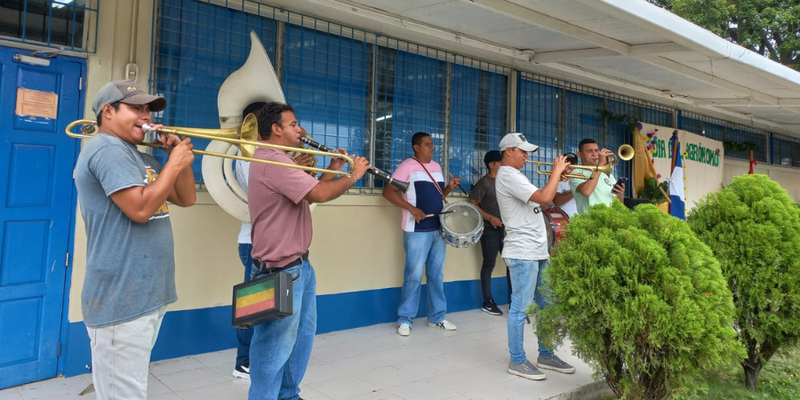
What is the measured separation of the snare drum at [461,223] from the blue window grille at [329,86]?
0.87m

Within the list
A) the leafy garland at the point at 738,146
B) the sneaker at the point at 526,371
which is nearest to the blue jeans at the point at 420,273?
the sneaker at the point at 526,371

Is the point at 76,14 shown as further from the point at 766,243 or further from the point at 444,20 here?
the point at 766,243

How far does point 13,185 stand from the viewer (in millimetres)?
3227

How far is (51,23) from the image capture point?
3344 millimetres

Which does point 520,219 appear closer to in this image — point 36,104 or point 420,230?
point 420,230

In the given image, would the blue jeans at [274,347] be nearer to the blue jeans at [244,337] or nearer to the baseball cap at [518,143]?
the blue jeans at [244,337]

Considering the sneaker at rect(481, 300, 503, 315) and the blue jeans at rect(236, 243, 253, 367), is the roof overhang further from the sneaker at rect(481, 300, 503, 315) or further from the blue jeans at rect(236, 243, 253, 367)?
the sneaker at rect(481, 300, 503, 315)

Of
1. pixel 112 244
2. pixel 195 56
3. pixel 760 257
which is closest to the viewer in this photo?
pixel 112 244

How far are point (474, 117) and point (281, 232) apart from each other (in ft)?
12.2

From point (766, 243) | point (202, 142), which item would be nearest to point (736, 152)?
point (766, 243)

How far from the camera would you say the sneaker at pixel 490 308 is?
5.59 meters

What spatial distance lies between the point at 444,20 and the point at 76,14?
2.82 m

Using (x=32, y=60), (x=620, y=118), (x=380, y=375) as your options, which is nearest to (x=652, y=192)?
(x=620, y=118)

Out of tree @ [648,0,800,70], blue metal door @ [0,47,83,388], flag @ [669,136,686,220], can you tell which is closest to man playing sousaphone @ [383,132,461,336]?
blue metal door @ [0,47,83,388]
